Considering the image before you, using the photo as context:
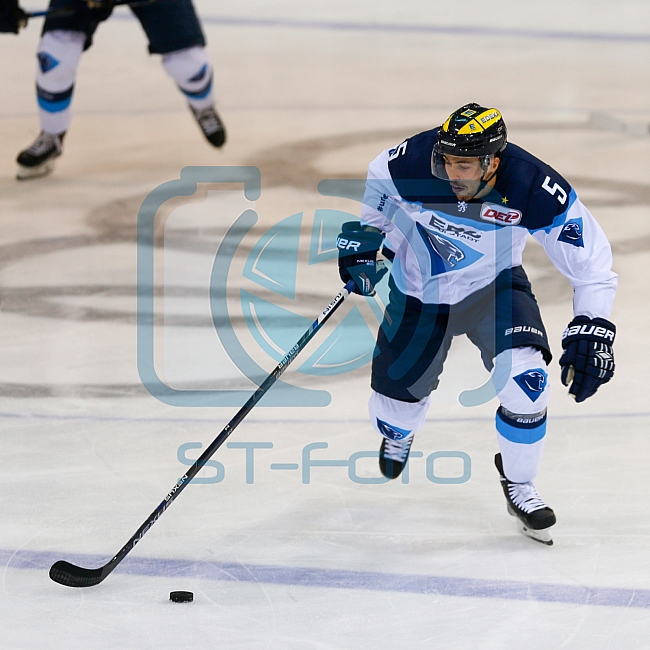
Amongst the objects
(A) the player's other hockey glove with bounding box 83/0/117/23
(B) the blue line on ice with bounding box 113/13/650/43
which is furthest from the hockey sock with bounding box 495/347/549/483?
(B) the blue line on ice with bounding box 113/13/650/43

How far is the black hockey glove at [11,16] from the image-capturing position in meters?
5.31

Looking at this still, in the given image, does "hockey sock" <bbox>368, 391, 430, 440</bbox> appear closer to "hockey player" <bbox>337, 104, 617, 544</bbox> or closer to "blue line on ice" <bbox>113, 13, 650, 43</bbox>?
"hockey player" <bbox>337, 104, 617, 544</bbox>

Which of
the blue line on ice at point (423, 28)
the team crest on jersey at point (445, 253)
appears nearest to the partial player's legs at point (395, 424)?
the team crest on jersey at point (445, 253)

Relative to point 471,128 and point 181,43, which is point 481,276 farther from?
point 181,43

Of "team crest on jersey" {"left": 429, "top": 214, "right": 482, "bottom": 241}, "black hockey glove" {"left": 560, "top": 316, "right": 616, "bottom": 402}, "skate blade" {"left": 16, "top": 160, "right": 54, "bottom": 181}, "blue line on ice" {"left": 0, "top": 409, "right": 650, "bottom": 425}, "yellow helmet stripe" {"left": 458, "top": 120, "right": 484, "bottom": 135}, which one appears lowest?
"skate blade" {"left": 16, "top": 160, "right": 54, "bottom": 181}

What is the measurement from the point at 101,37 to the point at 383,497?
668cm

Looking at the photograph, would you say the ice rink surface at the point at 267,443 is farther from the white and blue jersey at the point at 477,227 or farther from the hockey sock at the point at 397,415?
the white and blue jersey at the point at 477,227

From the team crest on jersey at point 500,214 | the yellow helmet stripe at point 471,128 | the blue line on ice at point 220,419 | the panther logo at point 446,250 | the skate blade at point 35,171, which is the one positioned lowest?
the skate blade at point 35,171

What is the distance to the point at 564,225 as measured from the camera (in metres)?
2.65

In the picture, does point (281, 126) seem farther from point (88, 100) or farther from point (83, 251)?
point (83, 251)

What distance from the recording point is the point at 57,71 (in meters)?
5.55

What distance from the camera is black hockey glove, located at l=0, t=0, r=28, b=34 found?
5309 millimetres

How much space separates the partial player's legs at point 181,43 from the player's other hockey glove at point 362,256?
3069 millimetres

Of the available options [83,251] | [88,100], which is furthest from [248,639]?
[88,100]
